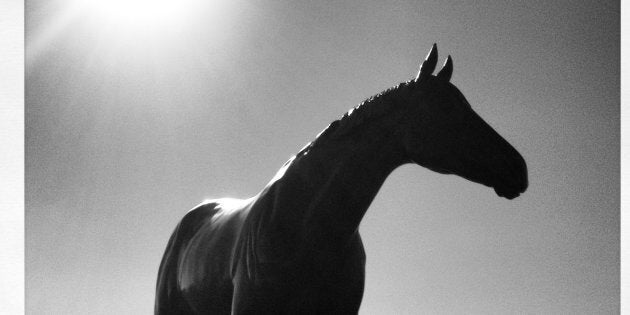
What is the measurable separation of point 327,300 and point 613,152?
79cm

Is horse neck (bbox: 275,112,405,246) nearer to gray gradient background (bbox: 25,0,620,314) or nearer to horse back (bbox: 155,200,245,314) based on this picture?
horse back (bbox: 155,200,245,314)

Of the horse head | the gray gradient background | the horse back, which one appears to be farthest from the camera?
the gray gradient background

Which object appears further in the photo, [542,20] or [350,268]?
[542,20]

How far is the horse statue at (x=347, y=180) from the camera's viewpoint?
2.39ft

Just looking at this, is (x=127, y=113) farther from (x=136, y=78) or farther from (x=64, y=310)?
(x=64, y=310)

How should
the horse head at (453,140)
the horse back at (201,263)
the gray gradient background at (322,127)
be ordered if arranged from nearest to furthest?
the horse head at (453,140)
the horse back at (201,263)
the gray gradient background at (322,127)

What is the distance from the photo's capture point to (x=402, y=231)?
1242 mm

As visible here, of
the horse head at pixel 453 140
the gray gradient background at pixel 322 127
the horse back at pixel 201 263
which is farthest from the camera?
the gray gradient background at pixel 322 127

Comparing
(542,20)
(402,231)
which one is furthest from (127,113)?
(542,20)

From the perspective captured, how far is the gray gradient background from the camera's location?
4.09 ft

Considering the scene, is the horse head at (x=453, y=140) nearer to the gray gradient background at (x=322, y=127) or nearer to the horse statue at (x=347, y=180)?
the horse statue at (x=347, y=180)

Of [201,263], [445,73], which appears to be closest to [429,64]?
[445,73]
